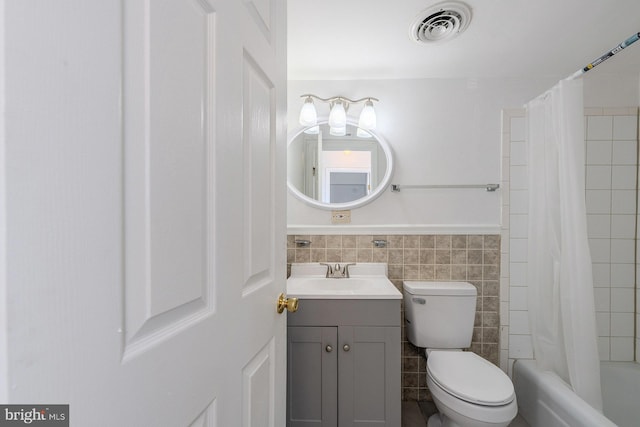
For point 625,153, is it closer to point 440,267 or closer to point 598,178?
A: point 598,178

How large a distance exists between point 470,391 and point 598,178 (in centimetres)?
155

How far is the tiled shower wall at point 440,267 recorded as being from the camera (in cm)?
173

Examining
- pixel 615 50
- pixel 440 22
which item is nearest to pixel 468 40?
pixel 440 22

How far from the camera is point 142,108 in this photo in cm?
34

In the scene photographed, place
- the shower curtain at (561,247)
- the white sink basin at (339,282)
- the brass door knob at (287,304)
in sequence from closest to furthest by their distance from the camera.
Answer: the brass door knob at (287,304) → the shower curtain at (561,247) → the white sink basin at (339,282)

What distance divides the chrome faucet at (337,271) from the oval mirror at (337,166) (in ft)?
1.26

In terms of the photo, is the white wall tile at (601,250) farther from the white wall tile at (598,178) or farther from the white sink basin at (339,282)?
the white sink basin at (339,282)

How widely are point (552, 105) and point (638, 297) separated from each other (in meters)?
1.33

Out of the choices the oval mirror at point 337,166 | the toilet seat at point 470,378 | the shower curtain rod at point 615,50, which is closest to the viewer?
the shower curtain rod at point 615,50

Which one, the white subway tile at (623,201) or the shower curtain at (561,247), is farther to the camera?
the white subway tile at (623,201)

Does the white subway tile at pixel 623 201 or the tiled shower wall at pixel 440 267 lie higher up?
the white subway tile at pixel 623 201

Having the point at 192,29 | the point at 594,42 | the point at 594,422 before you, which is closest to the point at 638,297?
the point at 594,422

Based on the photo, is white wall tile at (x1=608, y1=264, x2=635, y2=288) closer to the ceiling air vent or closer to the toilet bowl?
the toilet bowl

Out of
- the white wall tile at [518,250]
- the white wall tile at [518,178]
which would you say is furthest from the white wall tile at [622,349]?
the white wall tile at [518,178]
